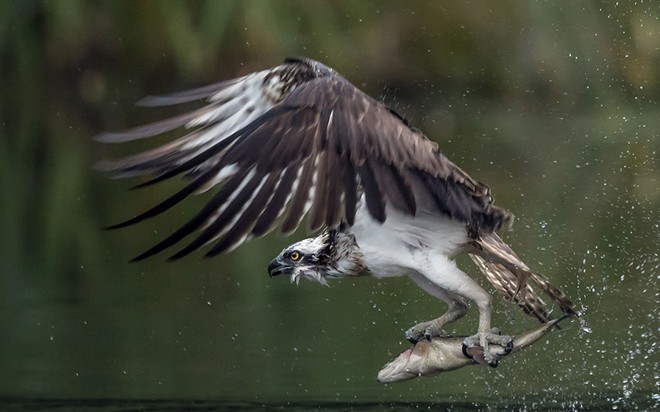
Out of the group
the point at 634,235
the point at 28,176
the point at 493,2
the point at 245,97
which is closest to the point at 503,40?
the point at 493,2

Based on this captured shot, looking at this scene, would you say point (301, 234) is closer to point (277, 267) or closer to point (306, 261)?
point (277, 267)

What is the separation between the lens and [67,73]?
69.4 ft

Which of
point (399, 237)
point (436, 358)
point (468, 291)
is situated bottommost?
point (436, 358)

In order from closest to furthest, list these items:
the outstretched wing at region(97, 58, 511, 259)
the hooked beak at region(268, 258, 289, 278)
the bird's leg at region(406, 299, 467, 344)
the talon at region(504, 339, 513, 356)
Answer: the outstretched wing at region(97, 58, 511, 259)
the talon at region(504, 339, 513, 356)
the bird's leg at region(406, 299, 467, 344)
the hooked beak at region(268, 258, 289, 278)

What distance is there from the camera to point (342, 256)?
6520 millimetres

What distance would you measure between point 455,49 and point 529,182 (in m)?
7.39

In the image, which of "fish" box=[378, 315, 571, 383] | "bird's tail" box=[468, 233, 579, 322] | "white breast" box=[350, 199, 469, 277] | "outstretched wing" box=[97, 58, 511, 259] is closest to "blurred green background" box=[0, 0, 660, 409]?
"bird's tail" box=[468, 233, 579, 322]

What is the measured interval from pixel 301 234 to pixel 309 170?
5.63 metres

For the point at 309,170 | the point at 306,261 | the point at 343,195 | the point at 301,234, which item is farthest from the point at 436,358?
the point at 301,234

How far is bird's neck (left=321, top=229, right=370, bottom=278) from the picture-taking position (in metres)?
6.49

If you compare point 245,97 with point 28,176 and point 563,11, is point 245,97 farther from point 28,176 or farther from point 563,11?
point 563,11

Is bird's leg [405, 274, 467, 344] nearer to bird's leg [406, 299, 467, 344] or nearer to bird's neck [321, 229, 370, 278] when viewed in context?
bird's leg [406, 299, 467, 344]

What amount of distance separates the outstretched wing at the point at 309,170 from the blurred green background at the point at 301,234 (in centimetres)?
139

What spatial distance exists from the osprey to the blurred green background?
868 millimetres
